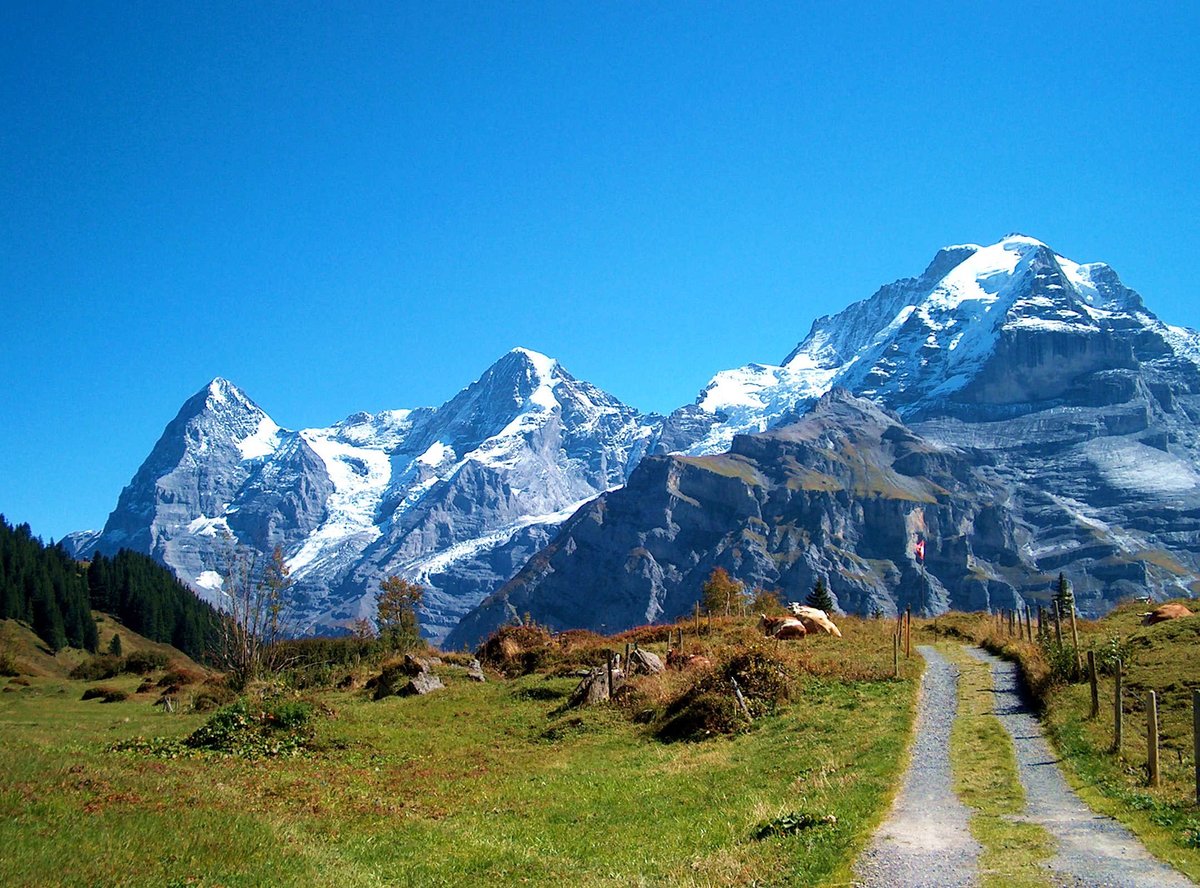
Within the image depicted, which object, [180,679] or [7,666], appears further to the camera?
[7,666]

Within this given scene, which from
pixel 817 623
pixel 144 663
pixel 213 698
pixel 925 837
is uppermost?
pixel 817 623

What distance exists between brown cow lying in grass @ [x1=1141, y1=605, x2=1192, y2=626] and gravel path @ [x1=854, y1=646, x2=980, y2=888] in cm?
2419

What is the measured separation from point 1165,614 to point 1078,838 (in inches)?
1292

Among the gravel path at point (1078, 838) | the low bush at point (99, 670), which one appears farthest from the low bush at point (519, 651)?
the low bush at point (99, 670)

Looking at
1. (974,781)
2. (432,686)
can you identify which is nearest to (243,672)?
(432,686)

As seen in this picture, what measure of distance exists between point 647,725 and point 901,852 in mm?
17890

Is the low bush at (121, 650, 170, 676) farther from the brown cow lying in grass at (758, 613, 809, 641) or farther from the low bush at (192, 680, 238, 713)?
the brown cow lying in grass at (758, 613, 809, 641)

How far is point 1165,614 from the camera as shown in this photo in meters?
42.8

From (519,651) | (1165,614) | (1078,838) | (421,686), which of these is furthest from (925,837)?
(519,651)

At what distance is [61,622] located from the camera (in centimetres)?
10875

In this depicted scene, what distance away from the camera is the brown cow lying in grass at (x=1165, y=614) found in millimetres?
42172

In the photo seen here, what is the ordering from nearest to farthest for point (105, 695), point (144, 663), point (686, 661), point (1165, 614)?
point (686, 661)
point (1165, 614)
point (105, 695)
point (144, 663)

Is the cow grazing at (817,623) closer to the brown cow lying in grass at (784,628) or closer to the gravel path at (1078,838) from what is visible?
the brown cow lying in grass at (784,628)

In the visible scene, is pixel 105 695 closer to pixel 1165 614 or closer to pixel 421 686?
pixel 421 686
